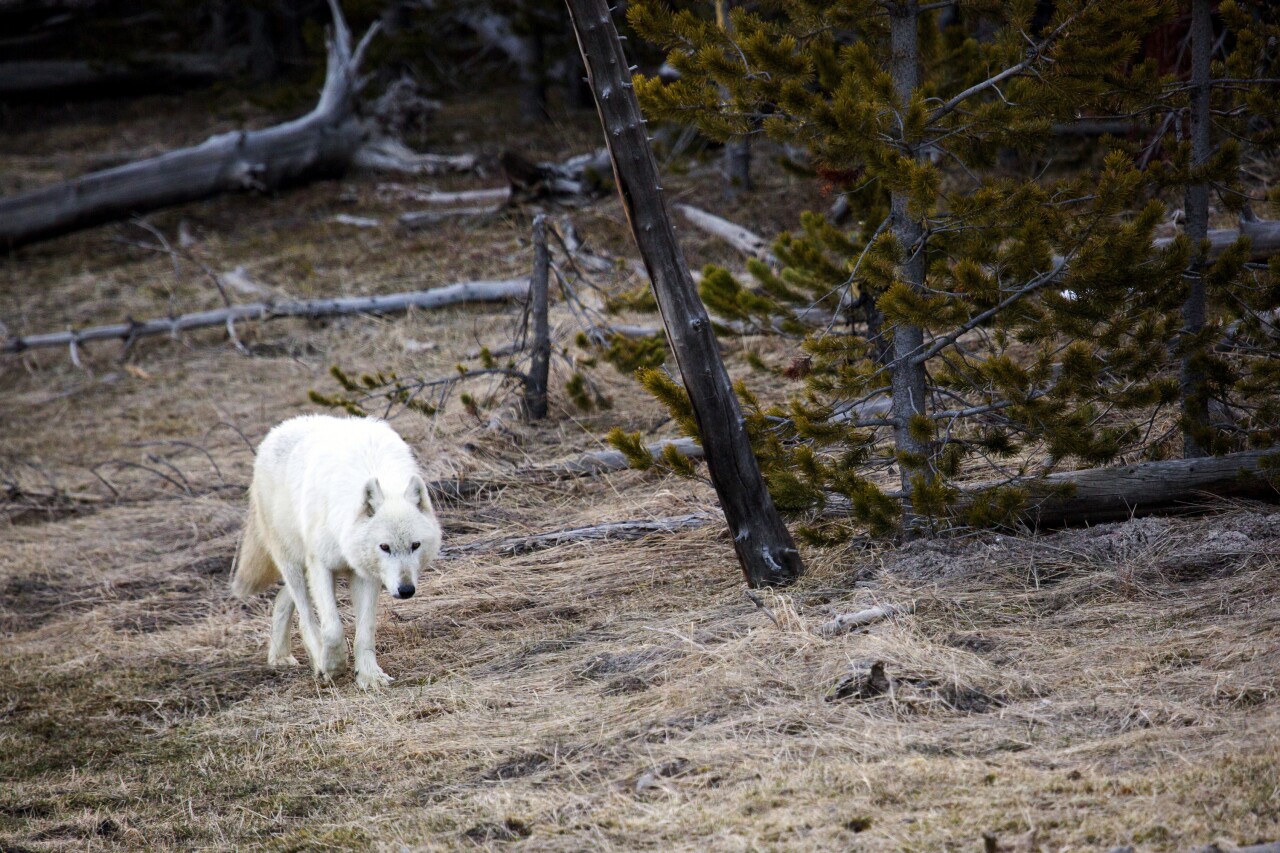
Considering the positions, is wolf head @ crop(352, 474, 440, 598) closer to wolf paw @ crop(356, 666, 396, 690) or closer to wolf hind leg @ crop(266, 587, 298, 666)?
wolf paw @ crop(356, 666, 396, 690)

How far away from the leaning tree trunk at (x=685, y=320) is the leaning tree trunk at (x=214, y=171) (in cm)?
1174

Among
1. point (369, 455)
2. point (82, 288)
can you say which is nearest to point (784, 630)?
point (369, 455)

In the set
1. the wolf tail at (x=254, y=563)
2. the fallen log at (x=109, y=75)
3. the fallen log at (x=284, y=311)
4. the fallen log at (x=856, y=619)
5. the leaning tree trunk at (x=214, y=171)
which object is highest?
the fallen log at (x=109, y=75)

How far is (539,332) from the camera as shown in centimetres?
884

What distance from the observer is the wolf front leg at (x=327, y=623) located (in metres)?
5.85

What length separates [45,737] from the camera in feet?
18.1

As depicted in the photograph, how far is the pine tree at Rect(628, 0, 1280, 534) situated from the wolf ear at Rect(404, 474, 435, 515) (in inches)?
69.5

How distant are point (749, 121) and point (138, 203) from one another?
41.0 feet

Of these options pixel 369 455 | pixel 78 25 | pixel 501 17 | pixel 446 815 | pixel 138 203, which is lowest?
pixel 446 815

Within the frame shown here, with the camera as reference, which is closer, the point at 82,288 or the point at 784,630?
the point at 784,630

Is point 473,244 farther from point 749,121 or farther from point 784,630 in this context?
point 784,630

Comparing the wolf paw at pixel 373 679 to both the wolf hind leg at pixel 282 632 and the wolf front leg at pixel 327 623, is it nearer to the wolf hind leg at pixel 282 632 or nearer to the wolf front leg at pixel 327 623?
the wolf front leg at pixel 327 623

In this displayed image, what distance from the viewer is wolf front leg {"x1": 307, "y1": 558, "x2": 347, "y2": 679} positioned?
19.2ft

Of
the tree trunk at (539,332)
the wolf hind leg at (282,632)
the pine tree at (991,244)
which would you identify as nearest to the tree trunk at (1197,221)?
the pine tree at (991,244)
